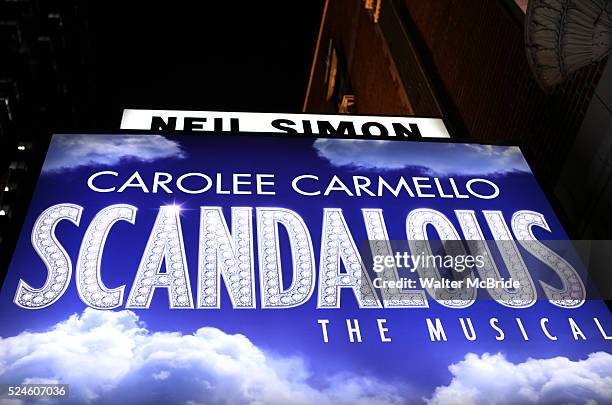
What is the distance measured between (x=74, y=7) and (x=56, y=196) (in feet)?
32.5

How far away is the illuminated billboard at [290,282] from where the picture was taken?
3.35 meters

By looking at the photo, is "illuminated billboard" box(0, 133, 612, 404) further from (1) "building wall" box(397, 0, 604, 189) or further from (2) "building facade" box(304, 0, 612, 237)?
(1) "building wall" box(397, 0, 604, 189)

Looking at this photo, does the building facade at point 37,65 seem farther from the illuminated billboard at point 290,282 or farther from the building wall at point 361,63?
the building wall at point 361,63

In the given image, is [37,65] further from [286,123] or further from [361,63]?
[361,63]

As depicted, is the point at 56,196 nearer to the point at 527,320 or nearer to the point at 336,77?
the point at 527,320

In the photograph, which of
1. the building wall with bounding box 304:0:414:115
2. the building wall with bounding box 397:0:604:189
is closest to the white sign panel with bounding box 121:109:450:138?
the building wall with bounding box 397:0:604:189

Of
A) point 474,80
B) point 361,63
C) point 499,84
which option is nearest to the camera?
point 499,84

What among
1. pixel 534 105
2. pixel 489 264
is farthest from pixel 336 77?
pixel 489 264

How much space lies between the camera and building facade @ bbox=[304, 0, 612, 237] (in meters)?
6.04

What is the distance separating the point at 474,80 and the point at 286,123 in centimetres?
370

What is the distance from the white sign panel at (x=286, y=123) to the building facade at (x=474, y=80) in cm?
57

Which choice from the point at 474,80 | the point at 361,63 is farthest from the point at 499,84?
the point at 361,63

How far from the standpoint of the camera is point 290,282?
3.87 meters

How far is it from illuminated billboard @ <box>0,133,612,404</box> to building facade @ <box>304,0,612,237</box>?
72 cm
